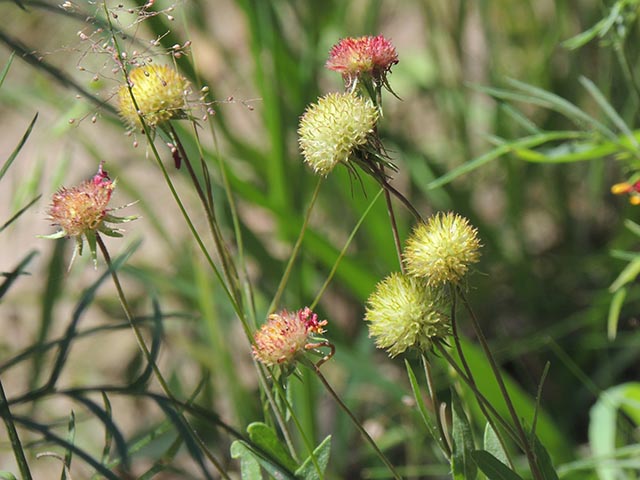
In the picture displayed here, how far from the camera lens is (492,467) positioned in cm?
43

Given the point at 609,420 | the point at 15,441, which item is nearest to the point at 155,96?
→ the point at 15,441

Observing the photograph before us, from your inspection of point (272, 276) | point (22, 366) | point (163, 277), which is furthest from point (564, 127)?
point (22, 366)

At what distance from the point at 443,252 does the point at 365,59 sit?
11 centimetres

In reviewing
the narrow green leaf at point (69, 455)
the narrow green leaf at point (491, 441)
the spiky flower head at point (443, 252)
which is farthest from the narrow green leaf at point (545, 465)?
the narrow green leaf at point (69, 455)

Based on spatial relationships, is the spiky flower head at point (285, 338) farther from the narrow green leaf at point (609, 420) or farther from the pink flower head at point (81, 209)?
the narrow green leaf at point (609, 420)

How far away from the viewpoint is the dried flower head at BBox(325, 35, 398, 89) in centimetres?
45

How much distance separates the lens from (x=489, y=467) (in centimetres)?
43

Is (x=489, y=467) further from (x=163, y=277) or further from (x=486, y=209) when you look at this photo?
(x=486, y=209)

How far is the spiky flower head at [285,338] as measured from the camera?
40 cm

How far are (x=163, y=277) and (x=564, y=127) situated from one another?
27.4 inches

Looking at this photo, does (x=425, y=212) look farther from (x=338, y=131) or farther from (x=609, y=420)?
(x=338, y=131)

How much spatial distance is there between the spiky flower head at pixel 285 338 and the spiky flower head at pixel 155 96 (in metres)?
0.12

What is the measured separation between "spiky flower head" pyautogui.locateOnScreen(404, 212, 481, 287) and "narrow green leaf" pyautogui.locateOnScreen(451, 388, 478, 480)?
3.1 inches

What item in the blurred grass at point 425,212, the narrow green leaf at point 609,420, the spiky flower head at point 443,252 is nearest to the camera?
the spiky flower head at point 443,252
